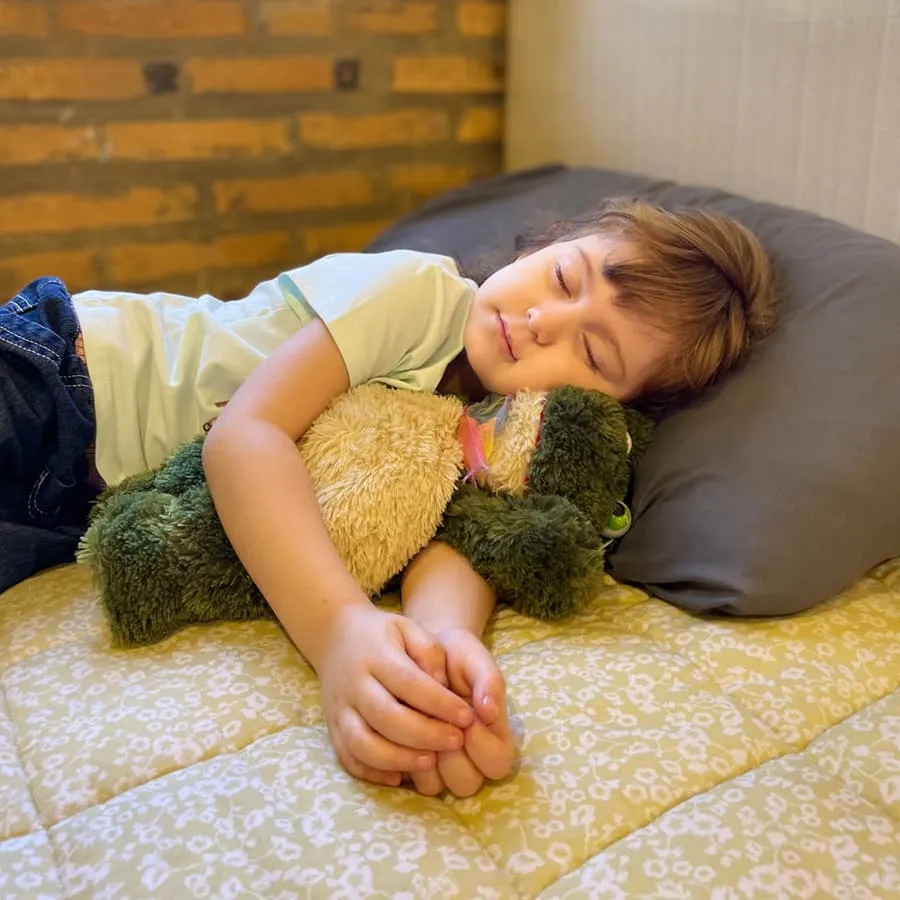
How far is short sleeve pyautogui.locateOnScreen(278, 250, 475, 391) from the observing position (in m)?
1.06

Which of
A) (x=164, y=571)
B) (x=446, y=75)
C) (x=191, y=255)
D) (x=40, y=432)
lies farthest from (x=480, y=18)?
(x=164, y=571)

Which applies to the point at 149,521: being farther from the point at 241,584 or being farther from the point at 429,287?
the point at 429,287

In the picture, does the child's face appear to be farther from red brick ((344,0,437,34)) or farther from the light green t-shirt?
red brick ((344,0,437,34))

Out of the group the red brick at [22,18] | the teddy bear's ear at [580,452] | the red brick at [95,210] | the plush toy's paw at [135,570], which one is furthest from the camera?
the red brick at [95,210]

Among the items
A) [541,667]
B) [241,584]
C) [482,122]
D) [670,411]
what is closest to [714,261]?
[670,411]

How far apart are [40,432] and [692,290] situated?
0.76 meters

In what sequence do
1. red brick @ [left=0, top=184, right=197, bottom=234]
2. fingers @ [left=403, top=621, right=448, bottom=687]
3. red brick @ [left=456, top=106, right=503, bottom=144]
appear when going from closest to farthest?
1. fingers @ [left=403, top=621, right=448, bottom=687]
2. red brick @ [left=0, top=184, right=197, bottom=234]
3. red brick @ [left=456, top=106, right=503, bottom=144]

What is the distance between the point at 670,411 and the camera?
3.81 feet

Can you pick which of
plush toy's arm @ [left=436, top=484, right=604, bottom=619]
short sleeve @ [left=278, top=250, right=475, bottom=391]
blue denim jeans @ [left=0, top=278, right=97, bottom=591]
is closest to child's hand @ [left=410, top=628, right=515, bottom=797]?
plush toy's arm @ [left=436, top=484, right=604, bottom=619]

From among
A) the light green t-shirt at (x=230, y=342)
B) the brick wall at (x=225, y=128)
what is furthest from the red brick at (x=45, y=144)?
the light green t-shirt at (x=230, y=342)

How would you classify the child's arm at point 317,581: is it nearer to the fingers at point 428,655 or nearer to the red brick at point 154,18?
the fingers at point 428,655

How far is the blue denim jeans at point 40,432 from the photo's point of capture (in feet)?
3.49

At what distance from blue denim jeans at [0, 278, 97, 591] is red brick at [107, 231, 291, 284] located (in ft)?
2.32

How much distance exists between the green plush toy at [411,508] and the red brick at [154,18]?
3.26 feet
